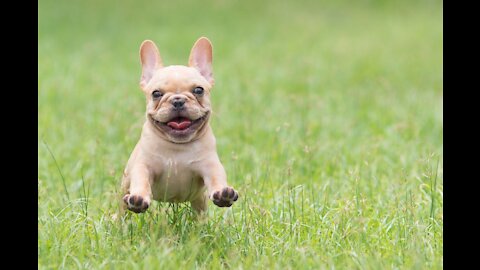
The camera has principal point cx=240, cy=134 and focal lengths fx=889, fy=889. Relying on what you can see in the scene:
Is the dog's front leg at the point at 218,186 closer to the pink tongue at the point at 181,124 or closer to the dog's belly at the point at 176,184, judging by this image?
the dog's belly at the point at 176,184

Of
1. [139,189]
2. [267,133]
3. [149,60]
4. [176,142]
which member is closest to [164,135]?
[176,142]

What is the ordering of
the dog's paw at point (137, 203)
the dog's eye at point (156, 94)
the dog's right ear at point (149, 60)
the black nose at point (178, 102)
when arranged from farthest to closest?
the dog's right ear at point (149, 60)
the dog's eye at point (156, 94)
the black nose at point (178, 102)
the dog's paw at point (137, 203)

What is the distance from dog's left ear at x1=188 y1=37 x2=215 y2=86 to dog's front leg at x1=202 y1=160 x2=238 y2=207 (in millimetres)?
540

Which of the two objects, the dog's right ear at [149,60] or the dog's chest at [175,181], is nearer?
the dog's chest at [175,181]

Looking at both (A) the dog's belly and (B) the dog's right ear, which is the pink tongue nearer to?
(A) the dog's belly

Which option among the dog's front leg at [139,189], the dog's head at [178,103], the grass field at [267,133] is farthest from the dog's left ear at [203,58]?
the grass field at [267,133]

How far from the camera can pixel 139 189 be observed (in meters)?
4.27

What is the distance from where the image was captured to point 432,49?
13844 mm

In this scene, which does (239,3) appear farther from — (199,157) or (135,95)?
(199,157)

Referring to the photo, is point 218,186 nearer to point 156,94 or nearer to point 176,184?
point 176,184

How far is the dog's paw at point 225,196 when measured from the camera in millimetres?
4152

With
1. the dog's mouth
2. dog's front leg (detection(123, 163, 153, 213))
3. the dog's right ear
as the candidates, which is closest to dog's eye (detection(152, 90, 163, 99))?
the dog's mouth

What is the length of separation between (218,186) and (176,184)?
0.33m
